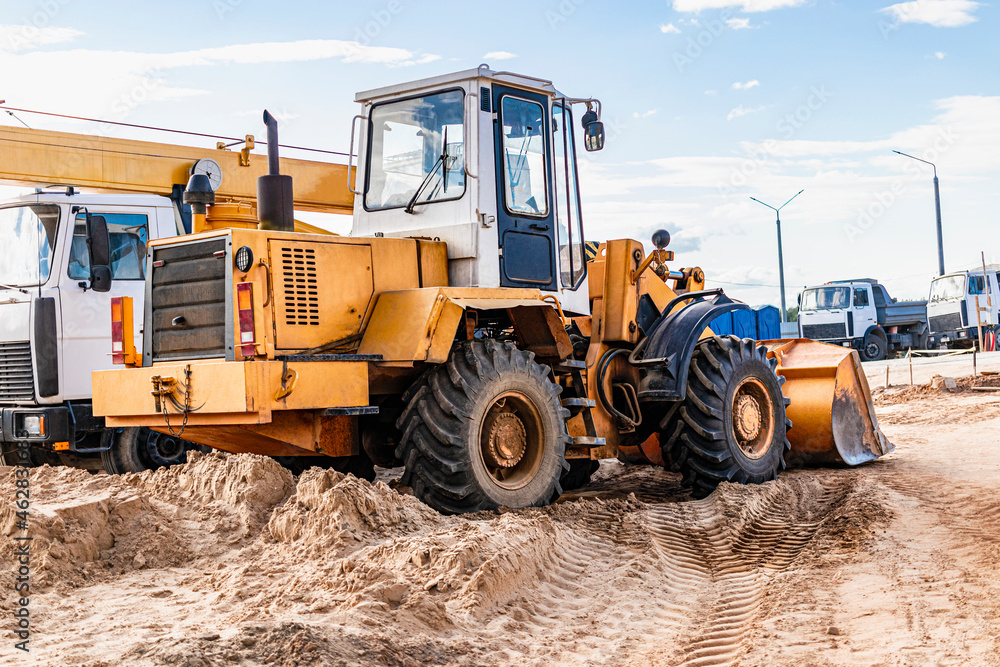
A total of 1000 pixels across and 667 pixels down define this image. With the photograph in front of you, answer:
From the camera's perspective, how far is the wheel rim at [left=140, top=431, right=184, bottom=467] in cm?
927

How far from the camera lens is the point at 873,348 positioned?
3130cm

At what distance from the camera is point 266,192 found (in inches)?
263

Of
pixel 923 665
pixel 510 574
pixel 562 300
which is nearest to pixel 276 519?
pixel 510 574

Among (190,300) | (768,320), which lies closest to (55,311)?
(190,300)

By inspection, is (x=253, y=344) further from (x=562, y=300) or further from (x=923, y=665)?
(x=923, y=665)

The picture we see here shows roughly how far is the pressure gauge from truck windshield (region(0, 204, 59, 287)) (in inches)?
59.5

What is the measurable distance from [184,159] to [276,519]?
556 centimetres

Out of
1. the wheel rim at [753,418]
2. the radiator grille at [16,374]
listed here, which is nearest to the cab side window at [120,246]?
the radiator grille at [16,374]

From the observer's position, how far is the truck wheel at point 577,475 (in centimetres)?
907

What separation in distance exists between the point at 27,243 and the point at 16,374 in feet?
4.08

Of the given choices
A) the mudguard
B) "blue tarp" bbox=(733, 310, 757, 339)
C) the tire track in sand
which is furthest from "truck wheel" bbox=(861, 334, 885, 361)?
the mudguard

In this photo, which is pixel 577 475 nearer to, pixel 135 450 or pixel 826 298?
pixel 135 450

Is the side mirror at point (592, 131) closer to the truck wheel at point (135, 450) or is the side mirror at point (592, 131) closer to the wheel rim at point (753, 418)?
the wheel rim at point (753, 418)

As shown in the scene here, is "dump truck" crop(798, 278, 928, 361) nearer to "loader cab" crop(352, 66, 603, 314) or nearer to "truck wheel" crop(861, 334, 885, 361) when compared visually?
"truck wheel" crop(861, 334, 885, 361)
